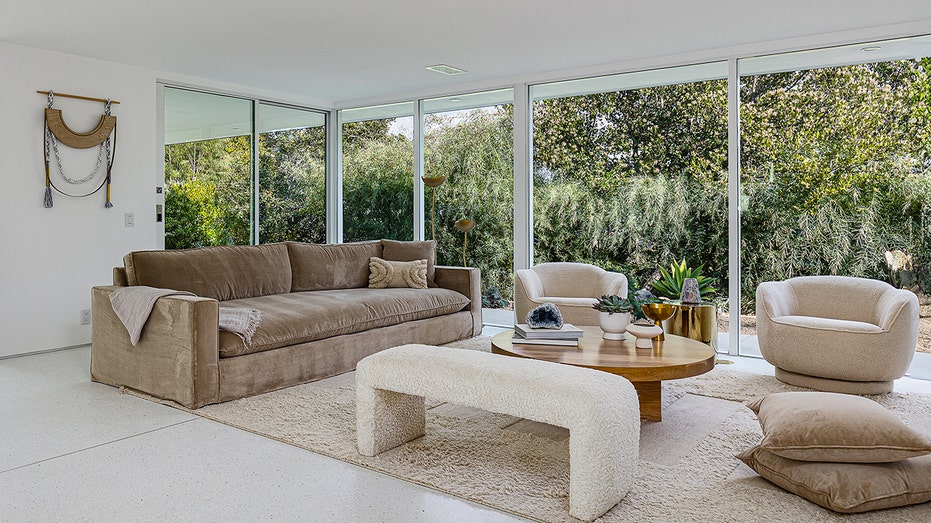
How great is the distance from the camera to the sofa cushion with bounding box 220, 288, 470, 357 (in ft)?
12.4

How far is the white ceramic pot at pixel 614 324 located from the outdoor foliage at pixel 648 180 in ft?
6.66

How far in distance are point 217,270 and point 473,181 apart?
2.84m

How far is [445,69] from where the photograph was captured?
224 inches

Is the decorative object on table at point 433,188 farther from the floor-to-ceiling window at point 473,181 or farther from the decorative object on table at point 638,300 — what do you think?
the decorative object on table at point 638,300

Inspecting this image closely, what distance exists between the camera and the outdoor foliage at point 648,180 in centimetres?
457

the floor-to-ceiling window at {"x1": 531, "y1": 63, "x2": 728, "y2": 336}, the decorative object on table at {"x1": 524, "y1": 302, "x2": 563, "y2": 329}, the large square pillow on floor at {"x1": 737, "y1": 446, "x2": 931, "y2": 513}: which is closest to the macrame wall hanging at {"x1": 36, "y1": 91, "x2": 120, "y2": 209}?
the floor-to-ceiling window at {"x1": 531, "y1": 63, "x2": 728, "y2": 336}

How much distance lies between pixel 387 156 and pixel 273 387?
12.7 feet

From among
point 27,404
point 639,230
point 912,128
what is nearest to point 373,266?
point 639,230

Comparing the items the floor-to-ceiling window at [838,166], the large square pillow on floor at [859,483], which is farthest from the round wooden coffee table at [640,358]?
the floor-to-ceiling window at [838,166]

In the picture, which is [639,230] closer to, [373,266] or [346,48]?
[373,266]

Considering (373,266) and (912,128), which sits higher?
(912,128)

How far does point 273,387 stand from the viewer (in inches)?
149

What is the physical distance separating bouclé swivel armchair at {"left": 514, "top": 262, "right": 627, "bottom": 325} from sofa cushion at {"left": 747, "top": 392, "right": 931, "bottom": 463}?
238 cm

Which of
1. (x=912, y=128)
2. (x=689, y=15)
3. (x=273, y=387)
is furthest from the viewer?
(x=912, y=128)
